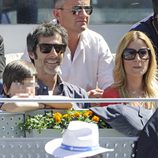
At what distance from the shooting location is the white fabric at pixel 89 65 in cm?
493

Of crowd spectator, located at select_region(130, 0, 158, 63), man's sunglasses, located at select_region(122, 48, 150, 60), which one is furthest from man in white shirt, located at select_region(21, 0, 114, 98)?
man's sunglasses, located at select_region(122, 48, 150, 60)

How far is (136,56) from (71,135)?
1.56m

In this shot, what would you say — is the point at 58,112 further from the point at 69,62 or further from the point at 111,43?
the point at 111,43

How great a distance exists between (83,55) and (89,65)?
0.31ft

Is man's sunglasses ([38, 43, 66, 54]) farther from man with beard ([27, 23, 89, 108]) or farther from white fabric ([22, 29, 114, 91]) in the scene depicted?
white fabric ([22, 29, 114, 91])

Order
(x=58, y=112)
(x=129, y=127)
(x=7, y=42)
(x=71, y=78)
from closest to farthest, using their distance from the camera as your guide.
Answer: (x=129, y=127), (x=58, y=112), (x=71, y=78), (x=7, y=42)

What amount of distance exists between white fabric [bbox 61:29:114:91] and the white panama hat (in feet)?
6.84

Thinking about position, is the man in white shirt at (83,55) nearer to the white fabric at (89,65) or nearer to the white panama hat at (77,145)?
the white fabric at (89,65)

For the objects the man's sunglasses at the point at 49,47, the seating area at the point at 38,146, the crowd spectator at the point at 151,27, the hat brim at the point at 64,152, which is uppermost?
the crowd spectator at the point at 151,27

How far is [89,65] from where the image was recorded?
5016 mm

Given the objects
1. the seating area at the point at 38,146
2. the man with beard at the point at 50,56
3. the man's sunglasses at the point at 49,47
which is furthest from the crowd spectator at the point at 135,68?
the seating area at the point at 38,146

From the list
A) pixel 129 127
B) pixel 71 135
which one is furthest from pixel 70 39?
pixel 71 135

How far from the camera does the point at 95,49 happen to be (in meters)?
5.06

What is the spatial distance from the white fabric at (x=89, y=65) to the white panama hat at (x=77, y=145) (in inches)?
82.0
